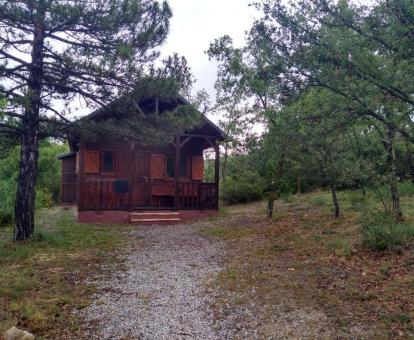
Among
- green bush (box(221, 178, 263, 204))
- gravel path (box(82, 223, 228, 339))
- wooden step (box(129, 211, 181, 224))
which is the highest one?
green bush (box(221, 178, 263, 204))

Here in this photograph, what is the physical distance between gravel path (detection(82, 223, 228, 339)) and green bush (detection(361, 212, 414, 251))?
3.04 m

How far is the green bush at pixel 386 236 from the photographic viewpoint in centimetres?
753

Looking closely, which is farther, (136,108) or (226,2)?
(136,108)

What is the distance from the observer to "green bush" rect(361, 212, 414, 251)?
7.53 metres

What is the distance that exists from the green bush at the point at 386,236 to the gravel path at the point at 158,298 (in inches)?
120

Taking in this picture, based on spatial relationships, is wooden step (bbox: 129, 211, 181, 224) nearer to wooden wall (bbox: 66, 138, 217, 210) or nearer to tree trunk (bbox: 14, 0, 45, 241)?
wooden wall (bbox: 66, 138, 217, 210)

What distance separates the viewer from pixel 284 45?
20.2 ft

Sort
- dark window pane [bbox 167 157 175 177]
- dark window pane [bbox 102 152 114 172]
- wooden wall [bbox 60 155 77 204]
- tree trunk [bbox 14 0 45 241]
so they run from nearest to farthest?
1. tree trunk [bbox 14 0 45 241]
2. dark window pane [bbox 102 152 114 172]
3. dark window pane [bbox 167 157 175 177]
4. wooden wall [bbox 60 155 77 204]

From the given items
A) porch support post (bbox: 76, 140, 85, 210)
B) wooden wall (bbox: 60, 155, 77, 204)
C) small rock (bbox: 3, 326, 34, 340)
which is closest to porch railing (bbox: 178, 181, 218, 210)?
porch support post (bbox: 76, 140, 85, 210)

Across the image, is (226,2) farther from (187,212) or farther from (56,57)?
(187,212)

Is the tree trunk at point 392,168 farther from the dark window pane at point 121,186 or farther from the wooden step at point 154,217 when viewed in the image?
the dark window pane at point 121,186

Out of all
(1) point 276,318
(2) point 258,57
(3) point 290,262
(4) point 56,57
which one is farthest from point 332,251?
(4) point 56,57

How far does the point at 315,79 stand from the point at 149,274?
450 centimetres

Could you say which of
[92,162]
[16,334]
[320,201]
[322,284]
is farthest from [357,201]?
[16,334]
